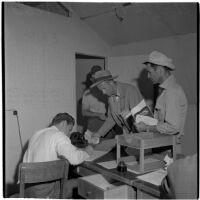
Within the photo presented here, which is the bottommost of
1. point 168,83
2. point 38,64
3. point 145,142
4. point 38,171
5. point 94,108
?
point 38,171

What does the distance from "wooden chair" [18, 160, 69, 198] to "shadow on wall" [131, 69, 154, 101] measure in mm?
1289

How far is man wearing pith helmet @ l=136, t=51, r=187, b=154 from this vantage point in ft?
4.86

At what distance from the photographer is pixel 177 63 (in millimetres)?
1947

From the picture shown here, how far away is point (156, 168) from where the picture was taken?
1.37m

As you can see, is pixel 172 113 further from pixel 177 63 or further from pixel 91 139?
pixel 91 139

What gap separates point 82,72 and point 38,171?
155cm

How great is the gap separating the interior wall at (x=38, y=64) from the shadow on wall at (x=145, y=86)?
0.43 metres

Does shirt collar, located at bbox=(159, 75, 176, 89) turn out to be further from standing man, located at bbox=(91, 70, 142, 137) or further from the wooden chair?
the wooden chair

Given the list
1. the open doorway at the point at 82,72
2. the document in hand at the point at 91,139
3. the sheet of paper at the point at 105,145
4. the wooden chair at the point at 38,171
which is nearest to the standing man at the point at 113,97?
the document in hand at the point at 91,139

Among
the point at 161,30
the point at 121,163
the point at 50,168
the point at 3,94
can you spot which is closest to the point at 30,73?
the point at 3,94

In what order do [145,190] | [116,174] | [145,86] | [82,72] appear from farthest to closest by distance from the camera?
[82,72] → [145,86] → [116,174] → [145,190]

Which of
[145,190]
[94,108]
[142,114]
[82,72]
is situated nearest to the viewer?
[145,190]

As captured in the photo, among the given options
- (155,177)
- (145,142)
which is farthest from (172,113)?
(155,177)

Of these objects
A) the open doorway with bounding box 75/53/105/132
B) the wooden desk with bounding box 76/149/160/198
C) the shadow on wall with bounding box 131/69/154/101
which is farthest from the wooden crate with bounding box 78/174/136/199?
the shadow on wall with bounding box 131/69/154/101
